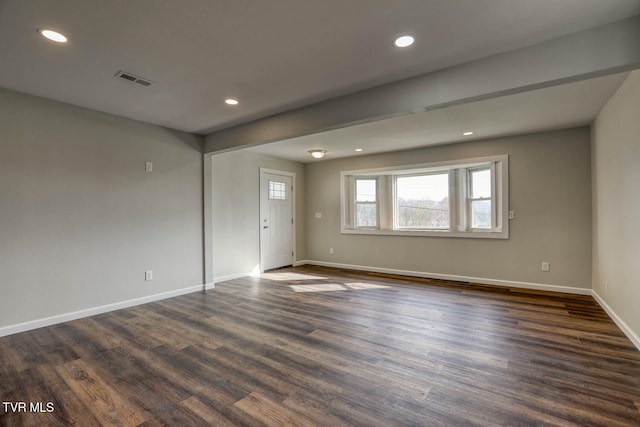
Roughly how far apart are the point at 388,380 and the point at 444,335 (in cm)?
108

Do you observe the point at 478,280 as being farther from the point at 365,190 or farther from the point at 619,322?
the point at 365,190

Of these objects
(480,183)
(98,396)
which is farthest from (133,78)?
(480,183)

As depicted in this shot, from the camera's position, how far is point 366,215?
22.1 feet

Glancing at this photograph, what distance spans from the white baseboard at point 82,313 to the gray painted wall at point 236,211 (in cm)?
87

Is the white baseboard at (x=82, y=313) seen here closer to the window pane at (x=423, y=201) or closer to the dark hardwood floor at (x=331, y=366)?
the dark hardwood floor at (x=331, y=366)

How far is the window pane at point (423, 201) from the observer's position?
5.82m

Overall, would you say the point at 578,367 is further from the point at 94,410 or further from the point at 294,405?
the point at 94,410

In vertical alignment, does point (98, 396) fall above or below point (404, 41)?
below

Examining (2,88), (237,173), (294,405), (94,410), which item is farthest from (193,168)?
(294,405)

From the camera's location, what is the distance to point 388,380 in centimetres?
225

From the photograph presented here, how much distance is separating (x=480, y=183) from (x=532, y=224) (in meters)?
1.04

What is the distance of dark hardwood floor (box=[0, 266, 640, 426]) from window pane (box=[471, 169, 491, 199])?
199cm

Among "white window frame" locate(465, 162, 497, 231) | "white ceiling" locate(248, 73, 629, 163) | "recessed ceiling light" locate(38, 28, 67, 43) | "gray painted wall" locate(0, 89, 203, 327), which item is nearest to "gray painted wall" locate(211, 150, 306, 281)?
"white ceiling" locate(248, 73, 629, 163)

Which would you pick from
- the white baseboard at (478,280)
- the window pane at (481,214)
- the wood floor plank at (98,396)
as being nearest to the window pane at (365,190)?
the white baseboard at (478,280)
